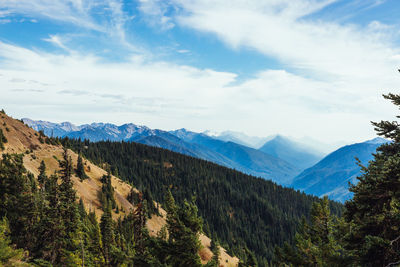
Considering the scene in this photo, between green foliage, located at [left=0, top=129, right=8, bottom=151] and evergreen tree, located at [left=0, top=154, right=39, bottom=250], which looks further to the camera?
green foliage, located at [left=0, top=129, right=8, bottom=151]

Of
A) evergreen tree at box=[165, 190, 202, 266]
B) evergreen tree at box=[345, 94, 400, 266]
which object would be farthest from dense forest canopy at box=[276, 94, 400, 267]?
evergreen tree at box=[165, 190, 202, 266]

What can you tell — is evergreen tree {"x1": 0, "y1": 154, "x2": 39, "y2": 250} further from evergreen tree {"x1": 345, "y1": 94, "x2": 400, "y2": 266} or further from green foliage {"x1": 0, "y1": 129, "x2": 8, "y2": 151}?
green foliage {"x1": 0, "y1": 129, "x2": 8, "y2": 151}

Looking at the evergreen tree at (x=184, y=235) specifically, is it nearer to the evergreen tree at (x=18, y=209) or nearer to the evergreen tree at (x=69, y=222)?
the evergreen tree at (x=69, y=222)

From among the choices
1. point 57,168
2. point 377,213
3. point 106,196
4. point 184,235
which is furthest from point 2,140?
point 377,213

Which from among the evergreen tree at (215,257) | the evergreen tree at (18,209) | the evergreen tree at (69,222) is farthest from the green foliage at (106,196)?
the evergreen tree at (69,222)

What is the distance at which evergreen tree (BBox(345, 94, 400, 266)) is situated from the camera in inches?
446

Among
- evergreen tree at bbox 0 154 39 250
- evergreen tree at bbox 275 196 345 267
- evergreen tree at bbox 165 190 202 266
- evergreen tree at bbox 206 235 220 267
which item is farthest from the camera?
evergreen tree at bbox 0 154 39 250

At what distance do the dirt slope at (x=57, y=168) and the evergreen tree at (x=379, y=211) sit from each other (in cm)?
7273

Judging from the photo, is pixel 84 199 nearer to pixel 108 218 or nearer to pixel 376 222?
pixel 108 218

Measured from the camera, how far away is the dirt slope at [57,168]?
84438 mm

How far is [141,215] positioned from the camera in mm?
40500

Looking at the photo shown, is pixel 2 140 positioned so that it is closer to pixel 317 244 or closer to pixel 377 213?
pixel 317 244

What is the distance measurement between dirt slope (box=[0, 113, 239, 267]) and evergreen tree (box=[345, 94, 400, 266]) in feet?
239

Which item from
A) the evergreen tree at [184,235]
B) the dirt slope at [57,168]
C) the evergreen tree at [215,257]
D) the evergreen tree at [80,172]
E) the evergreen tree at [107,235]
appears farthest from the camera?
the evergreen tree at [80,172]
